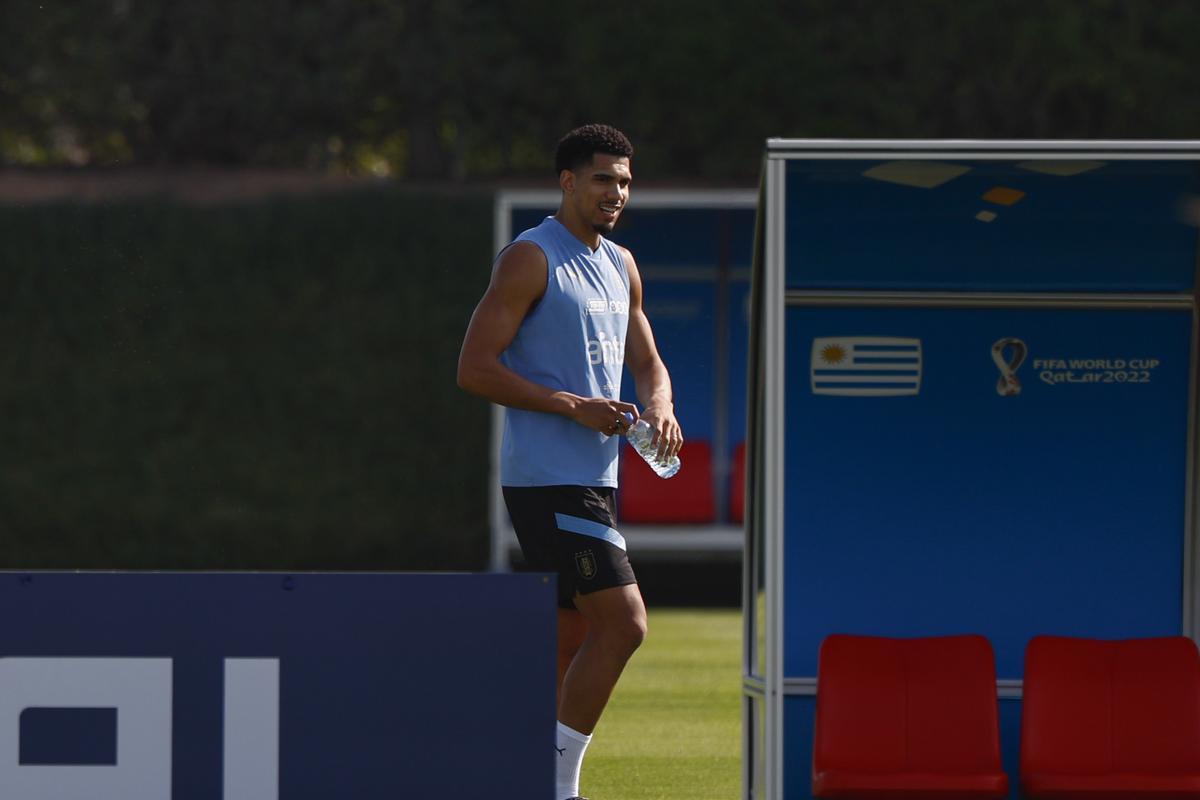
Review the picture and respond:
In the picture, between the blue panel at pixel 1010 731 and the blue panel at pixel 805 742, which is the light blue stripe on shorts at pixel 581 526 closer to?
the blue panel at pixel 805 742

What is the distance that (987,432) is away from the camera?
6.04m

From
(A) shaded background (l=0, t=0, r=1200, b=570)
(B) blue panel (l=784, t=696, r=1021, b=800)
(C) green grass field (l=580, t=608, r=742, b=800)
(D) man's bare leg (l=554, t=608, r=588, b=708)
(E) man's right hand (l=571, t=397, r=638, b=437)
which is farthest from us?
(A) shaded background (l=0, t=0, r=1200, b=570)

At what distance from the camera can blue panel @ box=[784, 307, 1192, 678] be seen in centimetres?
596

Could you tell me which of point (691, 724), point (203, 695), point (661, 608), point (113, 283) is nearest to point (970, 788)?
point (203, 695)

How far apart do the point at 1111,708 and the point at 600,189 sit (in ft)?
6.48

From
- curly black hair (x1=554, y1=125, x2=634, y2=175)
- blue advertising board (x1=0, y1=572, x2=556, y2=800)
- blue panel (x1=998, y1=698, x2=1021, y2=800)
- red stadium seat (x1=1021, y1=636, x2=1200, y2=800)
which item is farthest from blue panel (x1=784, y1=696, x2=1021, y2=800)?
curly black hair (x1=554, y1=125, x2=634, y2=175)

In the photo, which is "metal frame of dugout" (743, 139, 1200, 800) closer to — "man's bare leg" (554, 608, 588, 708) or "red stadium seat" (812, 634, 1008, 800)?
"red stadium seat" (812, 634, 1008, 800)

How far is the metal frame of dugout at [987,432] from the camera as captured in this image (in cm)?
588

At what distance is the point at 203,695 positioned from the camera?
4547 millimetres

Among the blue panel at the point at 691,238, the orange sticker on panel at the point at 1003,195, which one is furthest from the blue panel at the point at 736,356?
the orange sticker on panel at the point at 1003,195

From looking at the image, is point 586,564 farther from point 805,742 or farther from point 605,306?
point 805,742

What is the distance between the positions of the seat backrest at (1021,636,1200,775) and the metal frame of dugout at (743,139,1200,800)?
1.09 feet

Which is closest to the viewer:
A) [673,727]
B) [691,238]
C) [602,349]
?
[602,349]

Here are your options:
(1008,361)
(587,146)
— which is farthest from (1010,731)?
(587,146)
